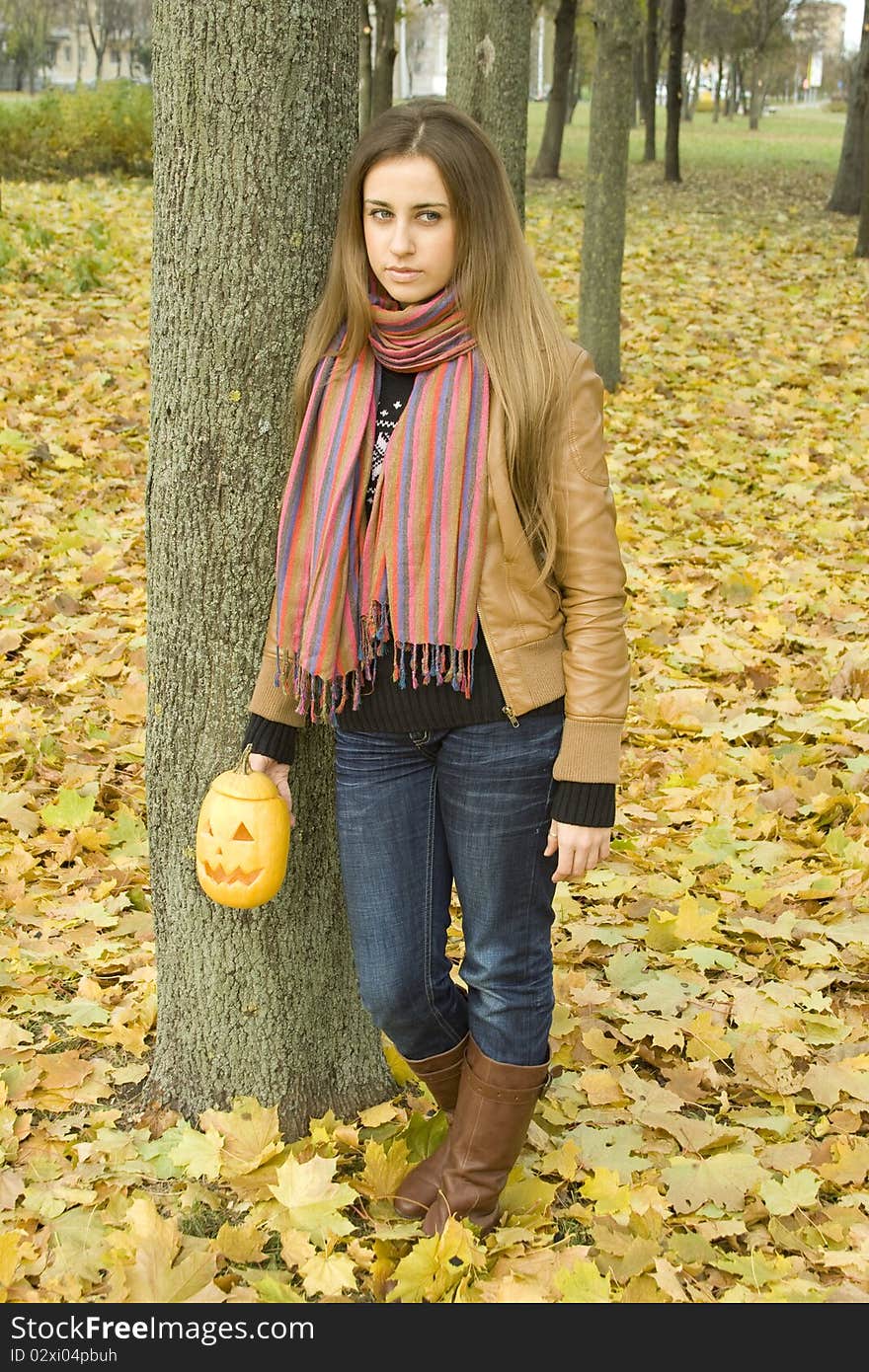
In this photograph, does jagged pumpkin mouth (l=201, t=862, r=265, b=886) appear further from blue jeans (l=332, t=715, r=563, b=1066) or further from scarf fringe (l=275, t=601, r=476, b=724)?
scarf fringe (l=275, t=601, r=476, b=724)

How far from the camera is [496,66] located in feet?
21.4

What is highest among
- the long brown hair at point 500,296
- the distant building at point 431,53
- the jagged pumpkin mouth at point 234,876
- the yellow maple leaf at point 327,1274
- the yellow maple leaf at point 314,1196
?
the distant building at point 431,53

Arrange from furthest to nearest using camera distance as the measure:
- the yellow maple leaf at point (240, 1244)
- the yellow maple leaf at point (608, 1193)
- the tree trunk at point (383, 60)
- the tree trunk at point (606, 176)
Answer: the tree trunk at point (383, 60), the tree trunk at point (606, 176), the yellow maple leaf at point (608, 1193), the yellow maple leaf at point (240, 1244)

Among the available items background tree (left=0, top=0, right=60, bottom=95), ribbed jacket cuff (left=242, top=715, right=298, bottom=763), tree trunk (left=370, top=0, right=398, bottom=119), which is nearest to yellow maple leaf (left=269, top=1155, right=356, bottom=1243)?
ribbed jacket cuff (left=242, top=715, right=298, bottom=763)

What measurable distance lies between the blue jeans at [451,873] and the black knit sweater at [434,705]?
1.0 inches

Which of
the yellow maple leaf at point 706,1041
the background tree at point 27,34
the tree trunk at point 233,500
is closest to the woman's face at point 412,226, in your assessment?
the tree trunk at point 233,500

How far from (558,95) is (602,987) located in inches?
706

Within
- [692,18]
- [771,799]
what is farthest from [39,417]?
[692,18]

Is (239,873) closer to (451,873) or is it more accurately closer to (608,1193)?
(451,873)

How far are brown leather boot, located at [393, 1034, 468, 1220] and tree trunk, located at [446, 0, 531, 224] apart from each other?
4903mm

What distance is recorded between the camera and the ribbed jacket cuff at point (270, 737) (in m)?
2.57

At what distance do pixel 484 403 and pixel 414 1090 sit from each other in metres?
1.69

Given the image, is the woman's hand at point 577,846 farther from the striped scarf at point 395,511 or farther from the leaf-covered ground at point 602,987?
the leaf-covered ground at point 602,987

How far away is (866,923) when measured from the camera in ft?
11.6
